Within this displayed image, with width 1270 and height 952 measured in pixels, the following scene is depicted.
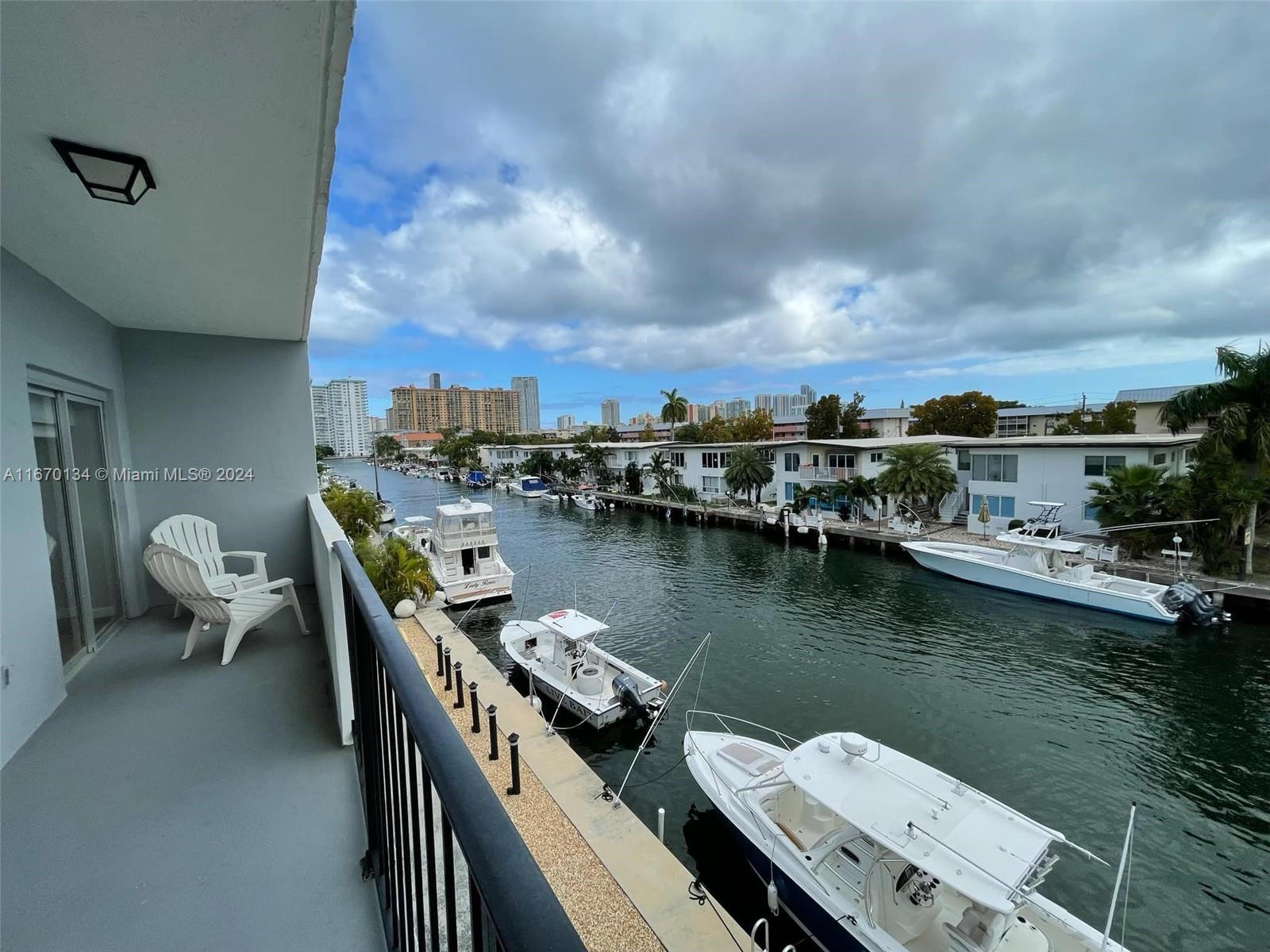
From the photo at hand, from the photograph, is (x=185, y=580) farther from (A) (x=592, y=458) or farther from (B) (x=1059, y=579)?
(A) (x=592, y=458)

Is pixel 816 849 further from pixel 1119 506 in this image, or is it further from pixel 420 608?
pixel 1119 506

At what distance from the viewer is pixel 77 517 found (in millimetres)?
3396

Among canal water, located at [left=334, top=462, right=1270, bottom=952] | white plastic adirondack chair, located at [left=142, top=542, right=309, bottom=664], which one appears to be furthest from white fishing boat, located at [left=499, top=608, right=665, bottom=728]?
white plastic adirondack chair, located at [left=142, top=542, right=309, bottom=664]

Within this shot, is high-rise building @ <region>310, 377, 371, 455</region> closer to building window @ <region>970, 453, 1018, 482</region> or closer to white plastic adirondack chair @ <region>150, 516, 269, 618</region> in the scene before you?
building window @ <region>970, 453, 1018, 482</region>

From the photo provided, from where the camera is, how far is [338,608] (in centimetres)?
245

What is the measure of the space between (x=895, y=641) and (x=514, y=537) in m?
18.2

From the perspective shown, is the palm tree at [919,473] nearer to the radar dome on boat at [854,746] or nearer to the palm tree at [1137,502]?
the palm tree at [1137,502]

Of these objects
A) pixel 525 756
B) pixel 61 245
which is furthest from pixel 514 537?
pixel 61 245

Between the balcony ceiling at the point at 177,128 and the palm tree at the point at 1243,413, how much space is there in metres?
20.5

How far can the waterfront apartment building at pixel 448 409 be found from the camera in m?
112

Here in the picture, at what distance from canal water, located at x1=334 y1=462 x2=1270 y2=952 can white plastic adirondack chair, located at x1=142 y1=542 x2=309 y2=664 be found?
5479 mm

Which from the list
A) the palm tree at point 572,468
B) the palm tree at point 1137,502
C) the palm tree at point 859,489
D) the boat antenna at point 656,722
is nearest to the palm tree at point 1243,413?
the palm tree at point 1137,502

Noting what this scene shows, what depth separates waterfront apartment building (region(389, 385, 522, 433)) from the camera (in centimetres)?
11150

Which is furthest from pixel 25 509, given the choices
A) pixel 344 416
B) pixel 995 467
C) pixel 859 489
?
pixel 344 416
